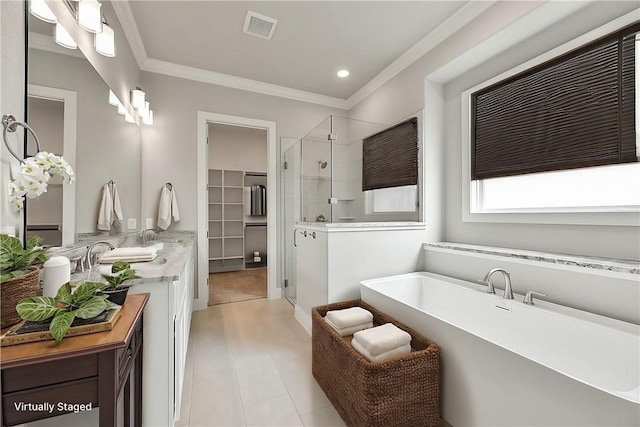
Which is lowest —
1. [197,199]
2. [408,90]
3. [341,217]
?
[341,217]

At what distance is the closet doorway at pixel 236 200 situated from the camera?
5.14m

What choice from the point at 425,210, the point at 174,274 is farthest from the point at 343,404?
the point at 425,210

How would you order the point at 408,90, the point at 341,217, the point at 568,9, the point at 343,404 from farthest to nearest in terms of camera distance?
the point at 408,90, the point at 341,217, the point at 568,9, the point at 343,404

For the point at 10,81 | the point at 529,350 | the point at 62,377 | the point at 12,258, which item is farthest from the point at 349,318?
the point at 10,81

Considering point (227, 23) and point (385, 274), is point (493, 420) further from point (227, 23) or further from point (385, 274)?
point (227, 23)

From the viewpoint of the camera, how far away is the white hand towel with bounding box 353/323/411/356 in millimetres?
1384

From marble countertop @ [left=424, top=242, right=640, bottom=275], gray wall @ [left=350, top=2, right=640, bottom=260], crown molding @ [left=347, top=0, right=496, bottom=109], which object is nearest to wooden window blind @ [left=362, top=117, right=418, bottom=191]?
gray wall @ [left=350, top=2, right=640, bottom=260]

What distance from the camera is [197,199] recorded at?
3066mm

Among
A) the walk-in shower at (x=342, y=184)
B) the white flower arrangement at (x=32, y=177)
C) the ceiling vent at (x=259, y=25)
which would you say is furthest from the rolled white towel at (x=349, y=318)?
the ceiling vent at (x=259, y=25)

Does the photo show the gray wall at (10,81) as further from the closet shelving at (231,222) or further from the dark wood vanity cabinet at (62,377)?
the closet shelving at (231,222)

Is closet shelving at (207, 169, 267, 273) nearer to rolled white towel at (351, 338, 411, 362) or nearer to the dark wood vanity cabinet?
rolled white towel at (351, 338, 411, 362)

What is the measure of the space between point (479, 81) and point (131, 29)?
315 cm

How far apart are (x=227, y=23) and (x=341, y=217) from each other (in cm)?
200

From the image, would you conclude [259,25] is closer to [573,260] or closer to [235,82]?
[235,82]
